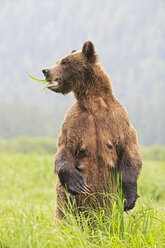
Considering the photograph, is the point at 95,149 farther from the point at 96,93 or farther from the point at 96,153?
the point at 96,93

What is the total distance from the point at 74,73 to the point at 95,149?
27.7 inches

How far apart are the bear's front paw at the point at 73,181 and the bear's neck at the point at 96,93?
0.55 metres

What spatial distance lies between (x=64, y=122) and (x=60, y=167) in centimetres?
39

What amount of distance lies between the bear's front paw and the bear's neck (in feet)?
1.80

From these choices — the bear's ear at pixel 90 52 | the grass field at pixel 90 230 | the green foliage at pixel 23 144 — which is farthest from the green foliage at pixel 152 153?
the bear's ear at pixel 90 52

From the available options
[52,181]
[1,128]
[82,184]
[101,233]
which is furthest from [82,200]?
[1,128]

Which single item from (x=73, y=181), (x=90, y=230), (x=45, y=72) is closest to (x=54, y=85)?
(x=45, y=72)

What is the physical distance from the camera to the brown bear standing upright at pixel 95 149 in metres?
3.45

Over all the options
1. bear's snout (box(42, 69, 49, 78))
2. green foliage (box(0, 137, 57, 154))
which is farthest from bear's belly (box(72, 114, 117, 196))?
green foliage (box(0, 137, 57, 154))

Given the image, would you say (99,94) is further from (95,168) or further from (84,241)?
(84,241)

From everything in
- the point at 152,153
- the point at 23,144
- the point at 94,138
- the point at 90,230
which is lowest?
the point at 90,230

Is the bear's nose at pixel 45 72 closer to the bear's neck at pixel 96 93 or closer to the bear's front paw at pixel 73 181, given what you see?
the bear's neck at pixel 96 93

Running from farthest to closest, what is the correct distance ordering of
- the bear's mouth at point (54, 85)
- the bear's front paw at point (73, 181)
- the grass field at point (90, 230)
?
1. the bear's mouth at point (54, 85)
2. the bear's front paw at point (73, 181)
3. the grass field at point (90, 230)

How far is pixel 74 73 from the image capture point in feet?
12.1
